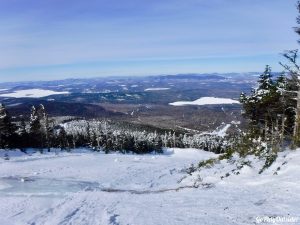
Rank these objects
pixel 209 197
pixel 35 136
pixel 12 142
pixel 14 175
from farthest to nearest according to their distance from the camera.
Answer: pixel 35 136 < pixel 12 142 < pixel 14 175 < pixel 209 197

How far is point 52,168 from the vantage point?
37344mm

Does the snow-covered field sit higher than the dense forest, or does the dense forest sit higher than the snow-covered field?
the snow-covered field

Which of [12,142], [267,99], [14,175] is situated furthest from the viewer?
[12,142]

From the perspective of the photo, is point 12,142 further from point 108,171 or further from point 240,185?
point 240,185

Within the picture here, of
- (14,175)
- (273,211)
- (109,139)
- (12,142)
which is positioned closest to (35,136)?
(12,142)

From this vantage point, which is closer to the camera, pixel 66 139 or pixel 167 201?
pixel 167 201

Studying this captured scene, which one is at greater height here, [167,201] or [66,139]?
[167,201]

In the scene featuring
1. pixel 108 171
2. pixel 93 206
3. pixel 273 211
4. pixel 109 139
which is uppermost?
pixel 273 211

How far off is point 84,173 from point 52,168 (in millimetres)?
4297

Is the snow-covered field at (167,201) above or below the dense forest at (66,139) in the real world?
above

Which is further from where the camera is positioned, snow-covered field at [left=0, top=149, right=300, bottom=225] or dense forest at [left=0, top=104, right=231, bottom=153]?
dense forest at [left=0, top=104, right=231, bottom=153]

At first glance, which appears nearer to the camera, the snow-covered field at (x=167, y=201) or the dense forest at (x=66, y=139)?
the snow-covered field at (x=167, y=201)

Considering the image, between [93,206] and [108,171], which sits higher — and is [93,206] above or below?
above

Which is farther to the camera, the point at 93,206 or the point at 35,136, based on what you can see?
the point at 35,136
